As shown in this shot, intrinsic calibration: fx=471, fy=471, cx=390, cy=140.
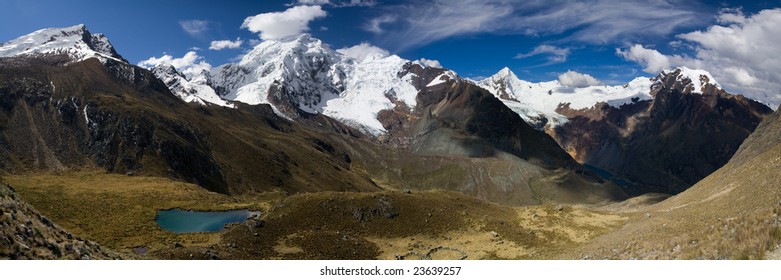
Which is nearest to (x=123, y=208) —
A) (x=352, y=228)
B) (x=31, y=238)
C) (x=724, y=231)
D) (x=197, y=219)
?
(x=197, y=219)

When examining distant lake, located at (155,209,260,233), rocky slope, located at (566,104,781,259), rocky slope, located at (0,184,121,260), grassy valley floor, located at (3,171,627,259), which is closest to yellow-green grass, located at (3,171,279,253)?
grassy valley floor, located at (3,171,627,259)

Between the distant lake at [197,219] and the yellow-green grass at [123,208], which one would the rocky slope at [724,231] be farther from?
the distant lake at [197,219]

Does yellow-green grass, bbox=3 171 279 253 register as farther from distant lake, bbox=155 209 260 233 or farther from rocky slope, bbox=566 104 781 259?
rocky slope, bbox=566 104 781 259

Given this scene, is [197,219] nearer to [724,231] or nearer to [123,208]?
[123,208]

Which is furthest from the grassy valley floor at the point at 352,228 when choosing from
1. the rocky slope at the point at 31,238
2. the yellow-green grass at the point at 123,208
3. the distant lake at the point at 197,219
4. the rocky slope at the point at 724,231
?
the rocky slope at the point at 31,238
